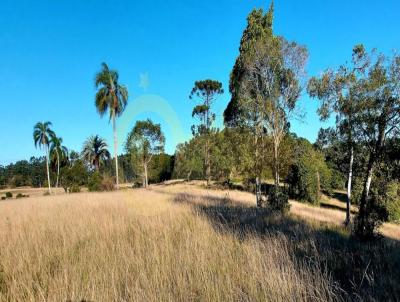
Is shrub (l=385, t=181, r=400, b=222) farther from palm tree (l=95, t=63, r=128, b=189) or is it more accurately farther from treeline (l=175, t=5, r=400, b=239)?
palm tree (l=95, t=63, r=128, b=189)

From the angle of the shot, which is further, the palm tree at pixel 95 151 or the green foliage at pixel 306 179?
the palm tree at pixel 95 151

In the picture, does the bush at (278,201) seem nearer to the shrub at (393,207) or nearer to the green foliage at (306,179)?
the shrub at (393,207)

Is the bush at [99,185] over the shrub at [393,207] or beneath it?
over

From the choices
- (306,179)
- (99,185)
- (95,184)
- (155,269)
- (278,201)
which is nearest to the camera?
(155,269)

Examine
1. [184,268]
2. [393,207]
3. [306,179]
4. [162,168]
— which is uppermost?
[162,168]

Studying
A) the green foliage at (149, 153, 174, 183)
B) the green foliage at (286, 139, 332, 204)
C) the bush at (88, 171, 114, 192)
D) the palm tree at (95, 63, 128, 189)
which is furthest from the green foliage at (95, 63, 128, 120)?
the green foliage at (149, 153, 174, 183)

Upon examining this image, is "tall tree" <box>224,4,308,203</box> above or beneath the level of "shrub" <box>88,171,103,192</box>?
above

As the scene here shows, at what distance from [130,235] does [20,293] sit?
9.25 feet

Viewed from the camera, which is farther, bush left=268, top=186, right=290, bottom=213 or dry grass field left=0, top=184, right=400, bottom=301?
bush left=268, top=186, right=290, bottom=213

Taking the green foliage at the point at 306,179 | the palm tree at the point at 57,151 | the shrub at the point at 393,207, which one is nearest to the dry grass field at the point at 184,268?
the shrub at the point at 393,207

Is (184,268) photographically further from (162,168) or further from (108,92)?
(162,168)

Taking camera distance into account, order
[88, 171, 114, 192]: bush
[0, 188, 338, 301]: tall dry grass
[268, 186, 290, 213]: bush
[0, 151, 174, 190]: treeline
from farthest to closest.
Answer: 1. [0, 151, 174, 190]: treeline
2. [88, 171, 114, 192]: bush
3. [268, 186, 290, 213]: bush
4. [0, 188, 338, 301]: tall dry grass

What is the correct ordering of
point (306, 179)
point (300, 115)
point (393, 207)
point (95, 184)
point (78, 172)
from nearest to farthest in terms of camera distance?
point (300, 115), point (393, 207), point (306, 179), point (95, 184), point (78, 172)

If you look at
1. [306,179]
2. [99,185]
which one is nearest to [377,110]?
[306,179]
